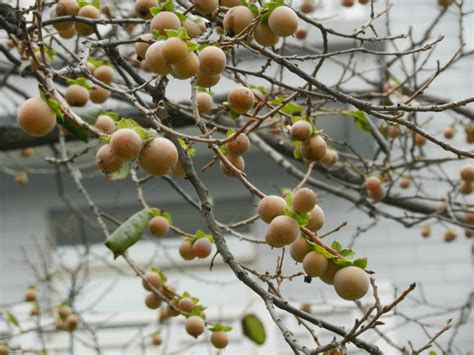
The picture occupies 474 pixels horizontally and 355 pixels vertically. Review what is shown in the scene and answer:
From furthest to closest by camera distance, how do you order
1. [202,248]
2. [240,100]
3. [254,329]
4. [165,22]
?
[254,329] → [202,248] → [240,100] → [165,22]

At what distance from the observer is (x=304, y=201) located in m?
1.13

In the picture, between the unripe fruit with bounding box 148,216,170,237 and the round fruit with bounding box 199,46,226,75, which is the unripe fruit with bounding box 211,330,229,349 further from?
the round fruit with bounding box 199,46,226,75

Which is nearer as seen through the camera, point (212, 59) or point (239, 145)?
point (212, 59)

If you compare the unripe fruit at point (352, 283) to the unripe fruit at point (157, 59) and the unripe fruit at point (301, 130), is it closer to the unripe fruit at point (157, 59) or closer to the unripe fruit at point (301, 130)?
the unripe fruit at point (301, 130)

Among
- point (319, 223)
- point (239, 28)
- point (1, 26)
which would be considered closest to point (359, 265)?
point (319, 223)

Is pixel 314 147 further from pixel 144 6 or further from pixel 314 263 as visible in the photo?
pixel 144 6

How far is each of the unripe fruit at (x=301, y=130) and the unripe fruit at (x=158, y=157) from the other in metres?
0.30

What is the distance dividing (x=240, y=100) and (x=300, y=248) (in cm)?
35

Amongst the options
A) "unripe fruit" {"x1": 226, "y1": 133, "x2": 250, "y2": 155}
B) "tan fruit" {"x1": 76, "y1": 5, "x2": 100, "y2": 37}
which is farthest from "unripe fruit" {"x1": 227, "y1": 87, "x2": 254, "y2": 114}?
"tan fruit" {"x1": 76, "y1": 5, "x2": 100, "y2": 37}

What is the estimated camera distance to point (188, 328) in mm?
1729

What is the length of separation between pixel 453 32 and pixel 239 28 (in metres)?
4.23

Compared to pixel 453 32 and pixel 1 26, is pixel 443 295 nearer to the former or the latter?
pixel 453 32

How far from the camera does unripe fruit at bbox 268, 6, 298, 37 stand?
125 cm

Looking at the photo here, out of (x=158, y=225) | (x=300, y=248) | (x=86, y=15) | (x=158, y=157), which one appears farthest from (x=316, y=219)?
(x=86, y=15)
